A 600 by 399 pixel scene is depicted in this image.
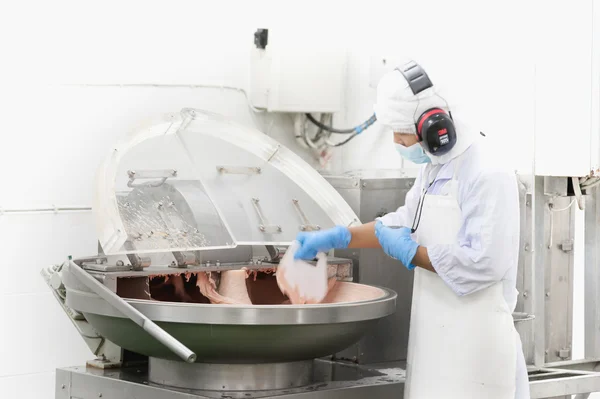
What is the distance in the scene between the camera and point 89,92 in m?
3.11

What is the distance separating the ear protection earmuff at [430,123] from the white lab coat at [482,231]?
9 cm

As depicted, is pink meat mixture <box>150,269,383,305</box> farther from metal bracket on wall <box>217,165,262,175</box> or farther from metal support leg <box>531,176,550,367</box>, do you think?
metal support leg <box>531,176,550,367</box>

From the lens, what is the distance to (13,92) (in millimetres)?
2975

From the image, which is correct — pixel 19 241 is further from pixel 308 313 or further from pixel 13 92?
pixel 308 313

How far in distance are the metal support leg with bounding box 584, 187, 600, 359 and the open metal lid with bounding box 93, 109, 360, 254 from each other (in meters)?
0.78

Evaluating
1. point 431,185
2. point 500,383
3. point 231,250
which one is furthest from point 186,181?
point 500,383

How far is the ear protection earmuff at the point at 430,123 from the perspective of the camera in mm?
2141

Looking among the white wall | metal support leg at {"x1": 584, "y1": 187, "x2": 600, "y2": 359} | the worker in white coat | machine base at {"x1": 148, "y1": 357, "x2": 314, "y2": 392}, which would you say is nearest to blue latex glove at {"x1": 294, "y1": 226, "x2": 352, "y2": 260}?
the worker in white coat

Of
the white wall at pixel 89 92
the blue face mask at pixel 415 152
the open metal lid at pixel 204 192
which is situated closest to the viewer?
the blue face mask at pixel 415 152

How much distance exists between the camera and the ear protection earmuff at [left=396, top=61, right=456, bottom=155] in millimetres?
2141

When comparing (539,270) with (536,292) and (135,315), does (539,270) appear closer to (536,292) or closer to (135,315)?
(536,292)

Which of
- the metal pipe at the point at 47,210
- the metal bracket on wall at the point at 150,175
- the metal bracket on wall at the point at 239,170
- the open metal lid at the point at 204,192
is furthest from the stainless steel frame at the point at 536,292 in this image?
the metal pipe at the point at 47,210

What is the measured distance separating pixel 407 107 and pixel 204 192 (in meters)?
0.75

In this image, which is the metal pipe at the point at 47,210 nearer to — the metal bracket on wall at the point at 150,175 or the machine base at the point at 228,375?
the metal bracket on wall at the point at 150,175
